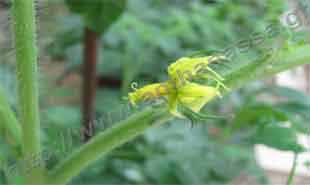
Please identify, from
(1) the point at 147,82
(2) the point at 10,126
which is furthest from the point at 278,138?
(2) the point at 10,126

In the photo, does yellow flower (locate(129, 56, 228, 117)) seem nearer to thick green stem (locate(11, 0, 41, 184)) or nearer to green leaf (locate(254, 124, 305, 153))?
thick green stem (locate(11, 0, 41, 184))

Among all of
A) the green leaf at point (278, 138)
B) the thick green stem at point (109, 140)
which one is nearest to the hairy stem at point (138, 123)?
the thick green stem at point (109, 140)

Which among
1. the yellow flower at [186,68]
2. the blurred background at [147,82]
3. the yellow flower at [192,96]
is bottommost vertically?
the blurred background at [147,82]

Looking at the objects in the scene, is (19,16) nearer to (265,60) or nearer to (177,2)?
(265,60)

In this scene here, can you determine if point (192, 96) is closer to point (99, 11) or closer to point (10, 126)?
point (10, 126)

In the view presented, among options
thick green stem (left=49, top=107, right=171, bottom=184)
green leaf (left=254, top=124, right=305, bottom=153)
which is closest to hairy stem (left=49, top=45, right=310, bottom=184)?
thick green stem (left=49, top=107, right=171, bottom=184)

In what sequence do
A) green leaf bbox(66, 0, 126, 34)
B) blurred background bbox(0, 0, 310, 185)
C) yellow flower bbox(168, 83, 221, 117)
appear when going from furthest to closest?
green leaf bbox(66, 0, 126, 34) < blurred background bbox(0, 0, 310, 185) < yellow flower bbox(168, 83, 221, 117)

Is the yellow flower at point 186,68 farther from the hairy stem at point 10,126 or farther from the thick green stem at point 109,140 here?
the hairy stem at point 10,126
